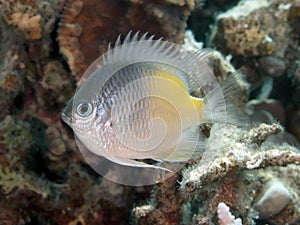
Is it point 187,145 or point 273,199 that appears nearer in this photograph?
point 187,145

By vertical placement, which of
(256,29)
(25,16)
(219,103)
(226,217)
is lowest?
(226,217)

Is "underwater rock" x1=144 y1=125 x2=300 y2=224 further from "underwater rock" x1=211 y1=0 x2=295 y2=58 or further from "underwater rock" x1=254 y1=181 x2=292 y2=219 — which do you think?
"underwater rock" x1=211 y1=0 x2=295 y2=58

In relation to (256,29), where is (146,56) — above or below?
above

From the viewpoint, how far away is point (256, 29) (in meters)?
4.16

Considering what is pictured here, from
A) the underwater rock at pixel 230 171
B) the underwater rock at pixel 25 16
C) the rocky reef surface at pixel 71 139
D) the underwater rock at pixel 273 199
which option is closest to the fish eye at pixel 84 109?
the underwater rock at pixel 230 171

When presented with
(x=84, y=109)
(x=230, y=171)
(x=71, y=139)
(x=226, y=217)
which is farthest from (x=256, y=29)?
(x=84, y=109)

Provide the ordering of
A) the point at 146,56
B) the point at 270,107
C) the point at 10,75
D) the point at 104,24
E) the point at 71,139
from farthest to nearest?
the point at 270,107 → the point at 71,139 → the point at 104,24 → the point at 10,75 → the point at 146,56

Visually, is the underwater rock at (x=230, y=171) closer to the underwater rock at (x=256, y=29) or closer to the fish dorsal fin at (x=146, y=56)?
the fish dorsal fin at (x=146, y=56)

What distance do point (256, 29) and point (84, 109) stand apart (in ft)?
Answer: 9.65

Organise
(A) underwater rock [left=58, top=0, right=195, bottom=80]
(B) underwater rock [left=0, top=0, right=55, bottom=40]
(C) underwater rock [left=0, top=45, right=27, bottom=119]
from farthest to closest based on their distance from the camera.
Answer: (A) underwater rock [left=58, top=0, right=195, bottom=80] → (C) underwater rock [left=0, top=45, right=27, bottom=119] → (B) underwater rock [left=0, top=0, right=55, bottom=40]

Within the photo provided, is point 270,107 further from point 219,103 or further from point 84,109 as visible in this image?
point 84,109

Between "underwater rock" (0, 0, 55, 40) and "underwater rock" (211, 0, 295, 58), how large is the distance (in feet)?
6.86

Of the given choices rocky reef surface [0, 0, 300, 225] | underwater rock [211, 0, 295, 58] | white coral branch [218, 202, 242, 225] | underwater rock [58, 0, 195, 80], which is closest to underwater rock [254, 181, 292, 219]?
rocky reef surface [0, 0, 300, 225]

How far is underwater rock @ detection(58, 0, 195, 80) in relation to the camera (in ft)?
10.5
